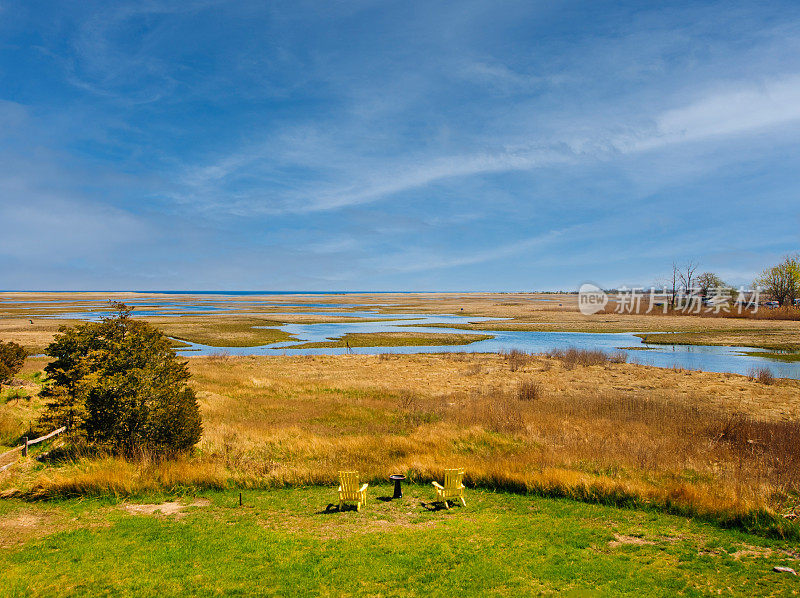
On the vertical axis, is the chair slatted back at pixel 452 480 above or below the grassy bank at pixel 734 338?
below

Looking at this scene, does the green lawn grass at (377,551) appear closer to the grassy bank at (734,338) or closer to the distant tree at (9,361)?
the distant tree at (9,361)

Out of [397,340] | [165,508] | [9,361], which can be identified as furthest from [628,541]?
[397,340]

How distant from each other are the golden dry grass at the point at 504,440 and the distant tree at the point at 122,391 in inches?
41.4

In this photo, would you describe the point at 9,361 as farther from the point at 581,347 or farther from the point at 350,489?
the point at 581,347

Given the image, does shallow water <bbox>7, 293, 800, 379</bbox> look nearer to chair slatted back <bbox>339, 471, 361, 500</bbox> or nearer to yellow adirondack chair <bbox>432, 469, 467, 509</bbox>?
yellow adirondack chair <bbox>432, 469, 467, 509</bbox>

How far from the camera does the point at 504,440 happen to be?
18844 mm

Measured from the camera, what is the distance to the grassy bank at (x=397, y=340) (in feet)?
195

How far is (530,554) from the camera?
992 cm

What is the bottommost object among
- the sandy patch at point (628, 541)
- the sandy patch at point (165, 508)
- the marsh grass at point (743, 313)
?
the sandy patch at point (165, 508)

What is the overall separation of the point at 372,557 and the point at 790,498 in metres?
11.3

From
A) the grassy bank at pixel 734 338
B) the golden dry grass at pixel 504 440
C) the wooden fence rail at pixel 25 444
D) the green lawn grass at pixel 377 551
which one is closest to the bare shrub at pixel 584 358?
the golden dry grass at pixel 504 440

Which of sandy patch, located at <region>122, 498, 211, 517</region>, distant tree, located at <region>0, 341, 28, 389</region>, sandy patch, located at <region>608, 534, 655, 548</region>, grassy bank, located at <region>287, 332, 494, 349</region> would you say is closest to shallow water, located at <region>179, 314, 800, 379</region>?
grassy bank, located at <region>287, 332, 494, 349</region>

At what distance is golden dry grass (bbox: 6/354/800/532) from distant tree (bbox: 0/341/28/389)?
33.8ft

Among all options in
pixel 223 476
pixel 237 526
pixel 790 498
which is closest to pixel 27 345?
pixel 223 476
